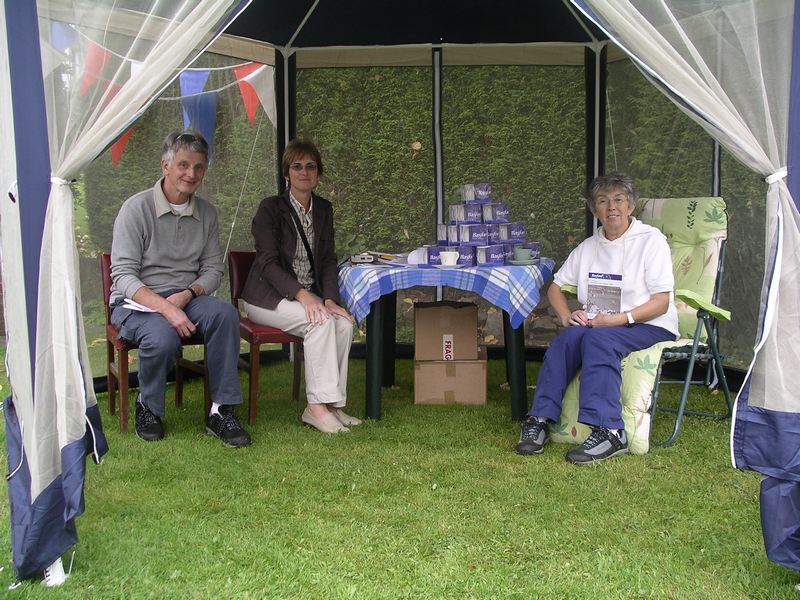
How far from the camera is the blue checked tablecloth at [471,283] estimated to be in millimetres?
4008

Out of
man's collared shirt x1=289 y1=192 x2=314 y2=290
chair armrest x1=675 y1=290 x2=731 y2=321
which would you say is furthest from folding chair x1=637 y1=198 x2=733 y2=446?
man's collared shirt x1=289 y1=192 x2=314 y2=290

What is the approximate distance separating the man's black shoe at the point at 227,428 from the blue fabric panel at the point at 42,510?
1.37 meters

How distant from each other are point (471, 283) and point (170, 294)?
4.77 feet

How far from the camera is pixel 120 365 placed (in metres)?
4.03

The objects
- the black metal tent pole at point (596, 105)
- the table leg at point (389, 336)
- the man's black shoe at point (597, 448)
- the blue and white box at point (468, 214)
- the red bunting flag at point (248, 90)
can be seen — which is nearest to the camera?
the man's black shoe at point (597, 448)

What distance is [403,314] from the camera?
5930 millimetres

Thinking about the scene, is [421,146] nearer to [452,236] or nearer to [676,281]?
[452,236]

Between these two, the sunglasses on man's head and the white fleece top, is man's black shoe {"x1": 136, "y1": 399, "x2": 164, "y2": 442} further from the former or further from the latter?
the white fleece top

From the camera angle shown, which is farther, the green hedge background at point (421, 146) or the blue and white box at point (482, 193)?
the green hedge background at point (421, 146)

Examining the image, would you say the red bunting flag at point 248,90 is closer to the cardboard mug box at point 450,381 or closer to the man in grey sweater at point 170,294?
the man in grey sweater at point 170,294

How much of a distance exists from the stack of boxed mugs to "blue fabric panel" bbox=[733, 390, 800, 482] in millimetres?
1861

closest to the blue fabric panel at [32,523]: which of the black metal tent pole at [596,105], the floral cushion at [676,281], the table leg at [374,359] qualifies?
the table leg at [374,359]

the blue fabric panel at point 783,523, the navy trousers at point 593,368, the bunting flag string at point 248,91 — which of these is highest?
the bunting flag string at point 248,91

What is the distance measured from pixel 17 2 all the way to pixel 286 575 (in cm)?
182
